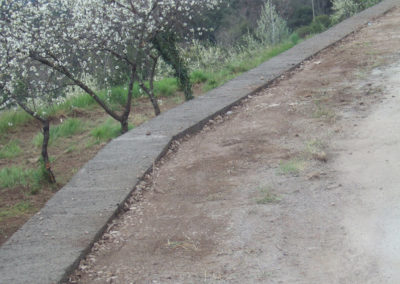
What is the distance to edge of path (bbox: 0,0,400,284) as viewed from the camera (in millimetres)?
2867

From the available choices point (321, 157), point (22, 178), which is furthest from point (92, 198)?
point (22, 178)

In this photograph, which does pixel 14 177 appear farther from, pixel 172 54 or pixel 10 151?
pixel 172 54

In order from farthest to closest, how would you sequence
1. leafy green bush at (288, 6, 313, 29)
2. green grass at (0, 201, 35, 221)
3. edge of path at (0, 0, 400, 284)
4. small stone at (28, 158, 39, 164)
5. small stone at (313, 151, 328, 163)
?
leafy green bush at (288, 6, 313, 29)
small stone at (28, 158, 39, 164)
green grass at (0, 201, 35, 221)
small stone at (313, 151, 328, 163)
edge of path at (0, 0, 400, 284)

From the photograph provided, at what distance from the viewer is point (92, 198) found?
3.66m

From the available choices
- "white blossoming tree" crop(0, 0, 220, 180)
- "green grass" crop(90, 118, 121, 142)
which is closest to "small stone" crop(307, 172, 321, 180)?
"white blossoming tree" crop(0, 0, 220, 180)

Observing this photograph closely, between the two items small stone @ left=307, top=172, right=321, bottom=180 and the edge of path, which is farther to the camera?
small stone @ left=307, top=172, right=321, bottom=180

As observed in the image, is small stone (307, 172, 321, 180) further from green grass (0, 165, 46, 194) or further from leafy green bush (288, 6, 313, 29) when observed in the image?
leafy green bush (288, 6, 313, 29)

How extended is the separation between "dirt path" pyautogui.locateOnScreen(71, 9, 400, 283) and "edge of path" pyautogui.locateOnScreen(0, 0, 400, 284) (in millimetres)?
93

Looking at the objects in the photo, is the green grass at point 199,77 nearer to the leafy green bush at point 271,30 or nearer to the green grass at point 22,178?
the green grass at point 22,178

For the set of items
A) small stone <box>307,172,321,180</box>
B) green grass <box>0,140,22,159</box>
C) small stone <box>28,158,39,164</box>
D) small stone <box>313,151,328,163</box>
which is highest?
green grass <box>0,140,22,159</box>

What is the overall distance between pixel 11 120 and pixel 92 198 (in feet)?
15.1

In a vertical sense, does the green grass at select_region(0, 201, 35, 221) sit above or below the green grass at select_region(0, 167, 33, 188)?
below

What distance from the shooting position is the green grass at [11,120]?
7.68m

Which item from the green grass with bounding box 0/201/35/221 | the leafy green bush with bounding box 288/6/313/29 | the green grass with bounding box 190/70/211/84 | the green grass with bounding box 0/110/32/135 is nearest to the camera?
the green grass with bounding box 0/201/35/221
